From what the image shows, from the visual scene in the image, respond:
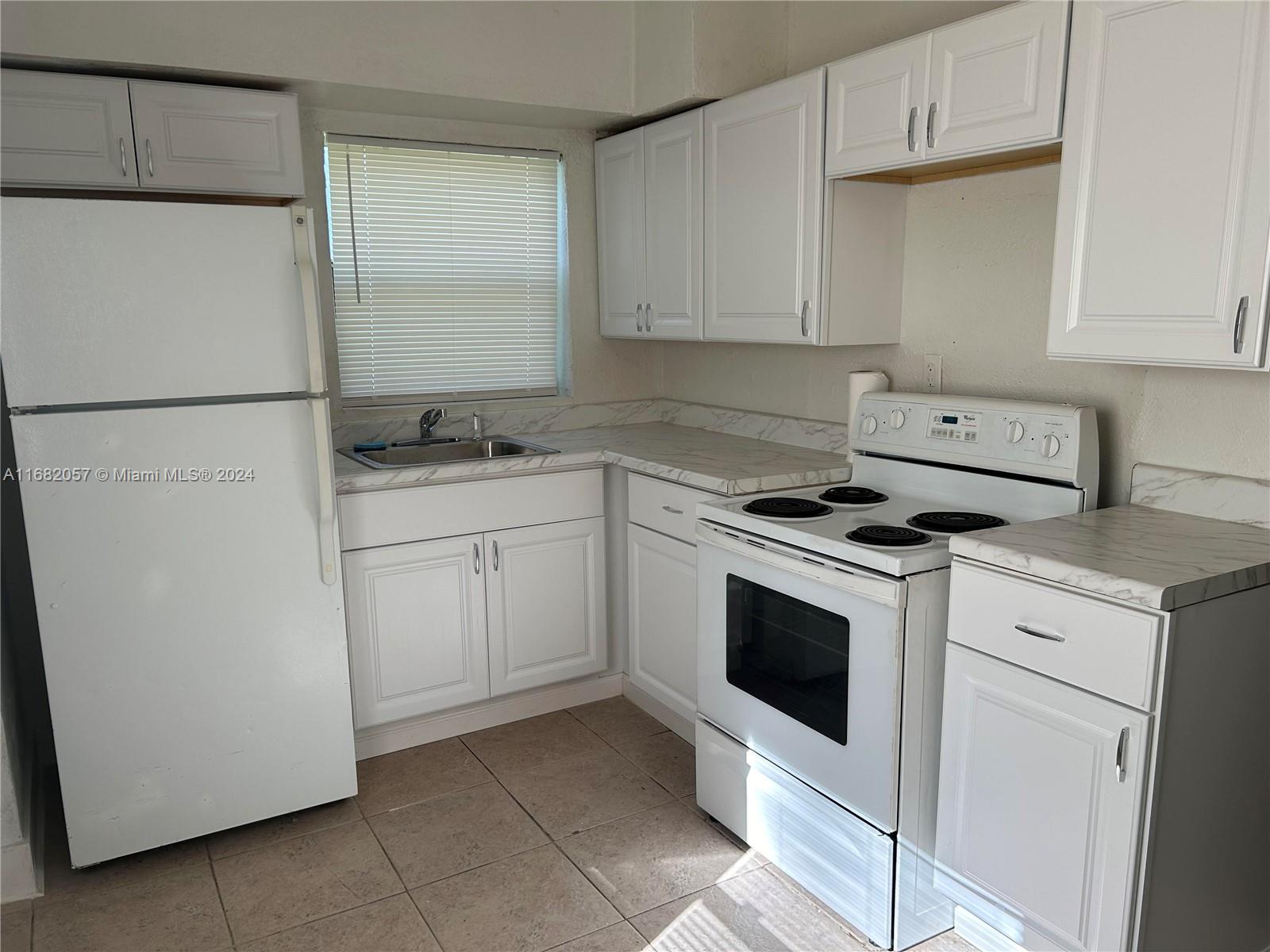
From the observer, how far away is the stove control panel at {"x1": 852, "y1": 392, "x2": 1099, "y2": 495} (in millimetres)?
2152

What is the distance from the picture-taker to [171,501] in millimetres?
2303

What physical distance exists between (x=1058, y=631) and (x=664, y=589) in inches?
57.8

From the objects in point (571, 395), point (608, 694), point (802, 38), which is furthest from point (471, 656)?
point (802, 38)

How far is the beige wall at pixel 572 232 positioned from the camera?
320cm

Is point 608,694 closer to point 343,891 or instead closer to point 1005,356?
point 343,891

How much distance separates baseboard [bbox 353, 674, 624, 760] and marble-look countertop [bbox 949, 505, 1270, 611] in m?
1.82

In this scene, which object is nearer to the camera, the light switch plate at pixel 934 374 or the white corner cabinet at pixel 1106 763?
the white corner cabinet at pixel 1106 763

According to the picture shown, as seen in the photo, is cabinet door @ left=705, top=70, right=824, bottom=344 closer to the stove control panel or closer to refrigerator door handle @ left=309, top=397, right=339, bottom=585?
the stove control panel

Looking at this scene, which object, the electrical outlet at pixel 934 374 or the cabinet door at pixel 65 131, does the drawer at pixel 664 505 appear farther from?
the cabinet door at pixel 65 131

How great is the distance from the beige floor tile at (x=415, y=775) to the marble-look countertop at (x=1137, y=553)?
1755mm

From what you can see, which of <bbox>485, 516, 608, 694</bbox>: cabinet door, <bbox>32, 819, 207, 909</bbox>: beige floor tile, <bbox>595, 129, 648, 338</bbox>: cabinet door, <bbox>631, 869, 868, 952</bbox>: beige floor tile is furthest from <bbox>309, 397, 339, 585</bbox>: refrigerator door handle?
<bbox>595, 129, 648, 338</bbox>: cabinet door

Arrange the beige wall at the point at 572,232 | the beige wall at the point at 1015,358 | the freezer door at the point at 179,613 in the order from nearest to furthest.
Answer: the beige wall at the point at 1015,358 < the freezer door at the point at 179,613 < the beige wall at the point at 572,232

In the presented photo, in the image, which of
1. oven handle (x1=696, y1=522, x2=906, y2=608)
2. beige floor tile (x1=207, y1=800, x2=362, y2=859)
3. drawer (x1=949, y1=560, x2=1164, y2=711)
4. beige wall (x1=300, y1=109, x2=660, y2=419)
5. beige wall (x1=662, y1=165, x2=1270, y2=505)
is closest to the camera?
drawer (x1=949, y1=560, x2=1164, y2=711)

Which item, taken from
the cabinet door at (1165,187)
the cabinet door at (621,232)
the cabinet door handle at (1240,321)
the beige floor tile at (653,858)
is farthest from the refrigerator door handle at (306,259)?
the cabinet door handle at (1240,321)
